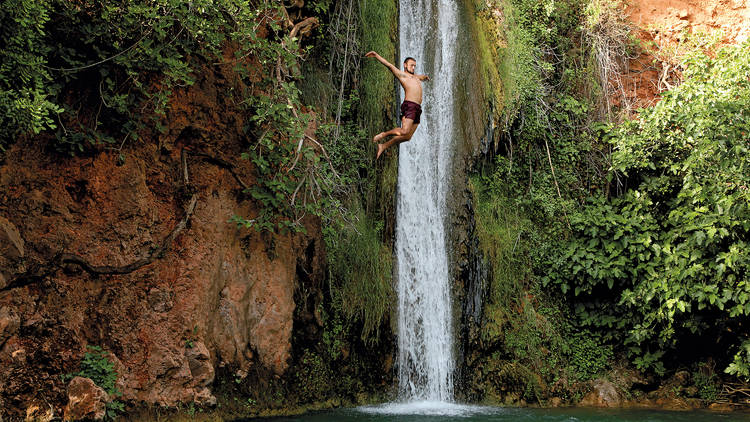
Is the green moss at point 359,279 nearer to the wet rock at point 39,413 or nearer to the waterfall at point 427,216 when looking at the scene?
the waterfall at point 427,216

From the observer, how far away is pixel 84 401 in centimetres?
629

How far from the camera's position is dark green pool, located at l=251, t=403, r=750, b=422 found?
7895mm

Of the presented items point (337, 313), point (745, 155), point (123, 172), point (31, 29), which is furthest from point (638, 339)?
point (31, 29)

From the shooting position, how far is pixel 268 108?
7758mm

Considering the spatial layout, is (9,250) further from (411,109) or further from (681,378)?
(681,378)

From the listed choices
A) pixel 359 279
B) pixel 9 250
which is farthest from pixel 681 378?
pixel 9 250

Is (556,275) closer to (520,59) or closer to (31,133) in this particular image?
(520,59)

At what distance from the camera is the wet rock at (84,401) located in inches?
245

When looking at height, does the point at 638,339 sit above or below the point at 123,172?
below

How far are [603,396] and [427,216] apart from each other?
3.99 metres

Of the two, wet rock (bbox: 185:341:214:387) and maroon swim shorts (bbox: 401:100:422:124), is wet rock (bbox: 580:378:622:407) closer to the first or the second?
maroon swim shorts (bbox: 401:100:422:124)

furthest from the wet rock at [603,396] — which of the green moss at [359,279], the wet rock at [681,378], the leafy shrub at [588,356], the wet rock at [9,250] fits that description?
the wet rock at [9,250]

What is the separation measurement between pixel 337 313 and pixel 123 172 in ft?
11.9

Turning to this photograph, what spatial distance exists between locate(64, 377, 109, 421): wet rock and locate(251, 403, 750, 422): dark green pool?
223 cm
